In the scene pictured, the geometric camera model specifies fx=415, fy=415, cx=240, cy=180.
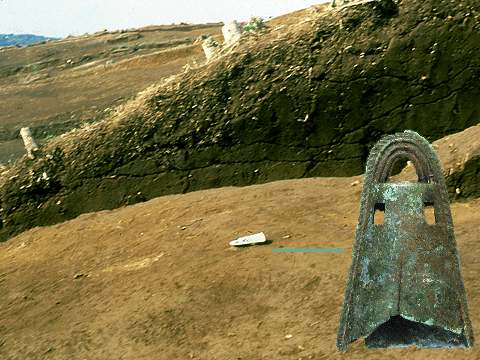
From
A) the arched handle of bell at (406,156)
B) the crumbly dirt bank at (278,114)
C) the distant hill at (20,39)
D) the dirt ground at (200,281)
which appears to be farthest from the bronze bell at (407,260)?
the distant hill at (20,39)

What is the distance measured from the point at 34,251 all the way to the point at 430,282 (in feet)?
14.4

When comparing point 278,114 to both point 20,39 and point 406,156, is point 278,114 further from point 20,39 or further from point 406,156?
point 20,39

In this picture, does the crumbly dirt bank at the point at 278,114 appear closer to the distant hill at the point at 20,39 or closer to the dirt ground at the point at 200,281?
the dirt ground at the point at 200,281

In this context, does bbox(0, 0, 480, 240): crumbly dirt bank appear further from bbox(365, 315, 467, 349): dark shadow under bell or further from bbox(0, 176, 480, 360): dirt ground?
bbox(365, 315, 467, 349): dark shadow under bell

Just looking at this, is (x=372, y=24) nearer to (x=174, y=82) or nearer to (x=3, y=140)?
(x=174, y=82)

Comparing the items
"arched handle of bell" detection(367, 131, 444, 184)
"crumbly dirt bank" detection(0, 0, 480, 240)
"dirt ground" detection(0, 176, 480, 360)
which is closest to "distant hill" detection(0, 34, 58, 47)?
"crumbly dirt bank" detection(0, 0, 480, 240)

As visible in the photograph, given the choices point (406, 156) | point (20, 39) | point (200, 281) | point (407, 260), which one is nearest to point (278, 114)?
point (200, 281)

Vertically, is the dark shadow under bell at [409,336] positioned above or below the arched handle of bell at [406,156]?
below

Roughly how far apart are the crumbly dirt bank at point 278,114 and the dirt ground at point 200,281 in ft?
1.40

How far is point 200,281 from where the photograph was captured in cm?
307

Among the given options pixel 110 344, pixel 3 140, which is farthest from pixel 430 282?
pixel 3 140

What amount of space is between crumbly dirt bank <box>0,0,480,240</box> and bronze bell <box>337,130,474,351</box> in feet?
11.3

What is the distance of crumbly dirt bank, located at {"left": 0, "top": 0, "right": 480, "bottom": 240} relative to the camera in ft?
16.5

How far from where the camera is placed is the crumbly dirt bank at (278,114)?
5.02m
